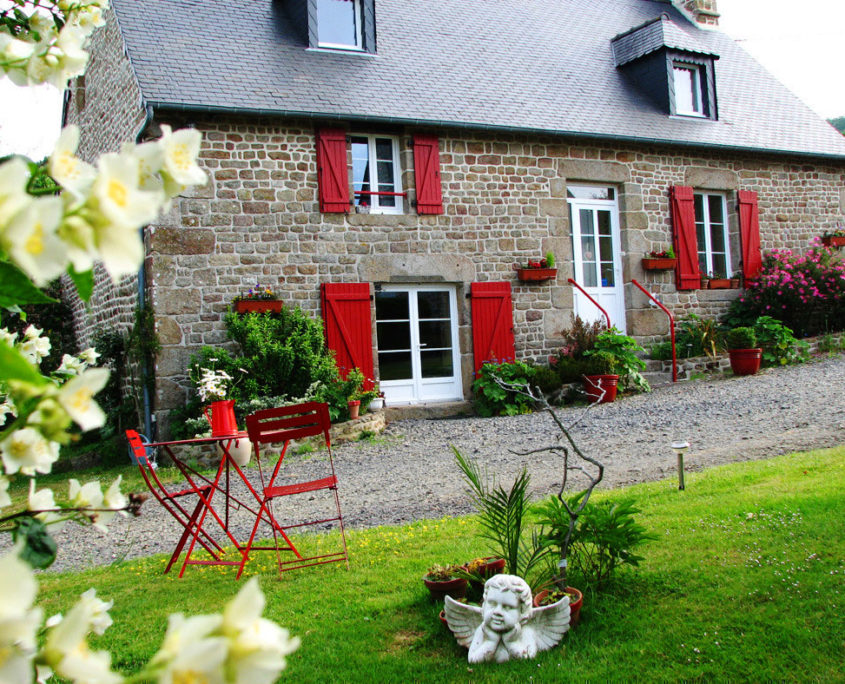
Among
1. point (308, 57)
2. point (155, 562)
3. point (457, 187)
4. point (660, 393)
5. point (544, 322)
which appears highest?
point (308, 57)

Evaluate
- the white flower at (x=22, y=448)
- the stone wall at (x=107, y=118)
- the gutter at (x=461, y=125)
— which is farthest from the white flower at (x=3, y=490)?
the stone wall at (x=107, y=118)

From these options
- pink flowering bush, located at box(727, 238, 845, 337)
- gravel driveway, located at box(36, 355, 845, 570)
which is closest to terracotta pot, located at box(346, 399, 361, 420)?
gravel driveway, located at box(36, 355, 845, 570)

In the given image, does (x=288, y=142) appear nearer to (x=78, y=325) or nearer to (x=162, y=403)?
(x=162, y=403)

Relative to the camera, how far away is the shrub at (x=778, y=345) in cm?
1180

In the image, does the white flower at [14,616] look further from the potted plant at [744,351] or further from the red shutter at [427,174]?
the potted plant at [744,351]

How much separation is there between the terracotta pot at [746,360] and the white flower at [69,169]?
11713 mm

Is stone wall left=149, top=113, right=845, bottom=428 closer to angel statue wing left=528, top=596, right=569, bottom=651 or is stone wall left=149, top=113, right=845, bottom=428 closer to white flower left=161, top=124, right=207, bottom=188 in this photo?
angel statue wing left=528, top=596, right=569, bottom=651

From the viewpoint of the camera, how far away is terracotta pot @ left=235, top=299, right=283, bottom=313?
9.45 m

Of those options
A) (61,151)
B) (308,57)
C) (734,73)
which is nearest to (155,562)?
(61,151)

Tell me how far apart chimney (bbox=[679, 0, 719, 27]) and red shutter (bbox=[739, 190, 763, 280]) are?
4.70 meters

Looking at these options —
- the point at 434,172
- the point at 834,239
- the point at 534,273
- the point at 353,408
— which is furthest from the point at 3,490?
the point at 834,239

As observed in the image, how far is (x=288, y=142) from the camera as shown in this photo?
10125 mm

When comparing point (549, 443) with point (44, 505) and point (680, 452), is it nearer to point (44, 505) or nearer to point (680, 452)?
point (680, 452)

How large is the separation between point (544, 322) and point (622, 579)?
7.79 meters
